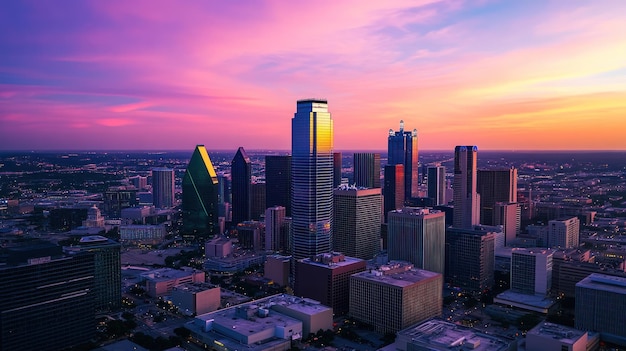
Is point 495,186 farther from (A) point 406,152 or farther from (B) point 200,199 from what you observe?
Result: (B) point 200,199

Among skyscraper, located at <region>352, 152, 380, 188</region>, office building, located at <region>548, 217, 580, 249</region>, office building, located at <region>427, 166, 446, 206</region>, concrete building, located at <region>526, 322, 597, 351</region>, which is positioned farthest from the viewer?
office building, located at <region>427, 166, 446, 206</region>

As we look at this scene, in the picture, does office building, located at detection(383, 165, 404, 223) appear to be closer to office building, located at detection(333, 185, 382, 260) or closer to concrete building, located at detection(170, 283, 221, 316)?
office building, located at detection(333, 185, 382, 260)

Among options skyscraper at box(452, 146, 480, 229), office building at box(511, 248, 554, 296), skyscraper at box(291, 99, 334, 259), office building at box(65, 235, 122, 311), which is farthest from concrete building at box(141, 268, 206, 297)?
skyscraper at box(452, 146, 480, 229)

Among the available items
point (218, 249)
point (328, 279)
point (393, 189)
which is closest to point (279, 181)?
point (393, 189)

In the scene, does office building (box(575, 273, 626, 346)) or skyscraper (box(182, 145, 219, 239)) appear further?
skyscraper (box(182, 145, 219, 239))

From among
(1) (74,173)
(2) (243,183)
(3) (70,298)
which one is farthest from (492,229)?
(1) (74,173)

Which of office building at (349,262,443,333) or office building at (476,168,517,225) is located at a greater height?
office building at (476,168,517,225)

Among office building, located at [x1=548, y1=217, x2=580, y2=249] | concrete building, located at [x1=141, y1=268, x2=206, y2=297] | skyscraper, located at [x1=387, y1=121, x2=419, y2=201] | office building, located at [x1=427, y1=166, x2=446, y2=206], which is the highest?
skyscraper, located at [x1=387, y1=121, x2=419, y2=201]

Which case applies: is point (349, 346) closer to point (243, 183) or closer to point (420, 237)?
point (420, 237)
